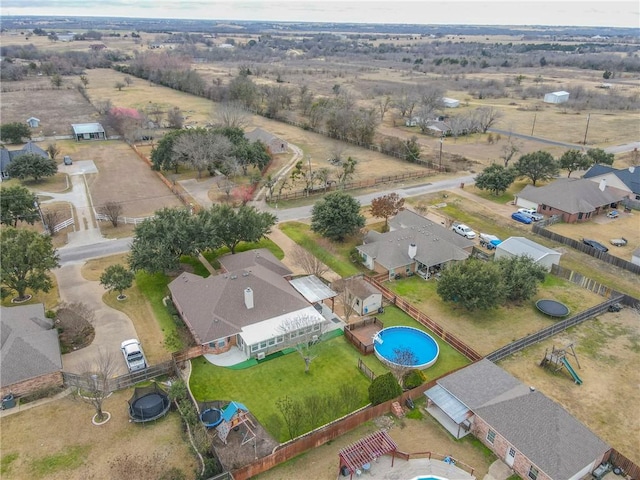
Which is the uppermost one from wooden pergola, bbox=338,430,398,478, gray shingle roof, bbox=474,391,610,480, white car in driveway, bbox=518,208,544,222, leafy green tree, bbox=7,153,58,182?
leafy green tree, bbox=7,153,58,182

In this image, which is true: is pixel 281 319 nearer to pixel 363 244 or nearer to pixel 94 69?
pixel 363 244

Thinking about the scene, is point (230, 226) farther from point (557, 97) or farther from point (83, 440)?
point (557, 97)

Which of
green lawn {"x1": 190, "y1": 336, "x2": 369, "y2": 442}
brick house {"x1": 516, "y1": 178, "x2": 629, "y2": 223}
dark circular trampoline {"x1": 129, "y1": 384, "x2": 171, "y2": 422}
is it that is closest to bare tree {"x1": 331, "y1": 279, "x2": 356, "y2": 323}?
green lawn {"x1": 190, "y1": 336, "x2": 369, "y2": 442}

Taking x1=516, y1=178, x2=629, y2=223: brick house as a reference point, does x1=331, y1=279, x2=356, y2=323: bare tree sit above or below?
below

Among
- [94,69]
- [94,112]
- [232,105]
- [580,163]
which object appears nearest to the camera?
[580,163]

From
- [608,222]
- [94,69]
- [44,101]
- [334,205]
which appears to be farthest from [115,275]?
[94,69]

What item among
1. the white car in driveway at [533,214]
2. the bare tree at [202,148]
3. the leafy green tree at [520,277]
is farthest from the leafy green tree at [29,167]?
the white car in driveway at [533,214]

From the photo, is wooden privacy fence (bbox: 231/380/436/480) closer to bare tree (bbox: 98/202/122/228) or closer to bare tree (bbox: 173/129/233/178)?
bare tree (bbox: 98/202/122/228)
